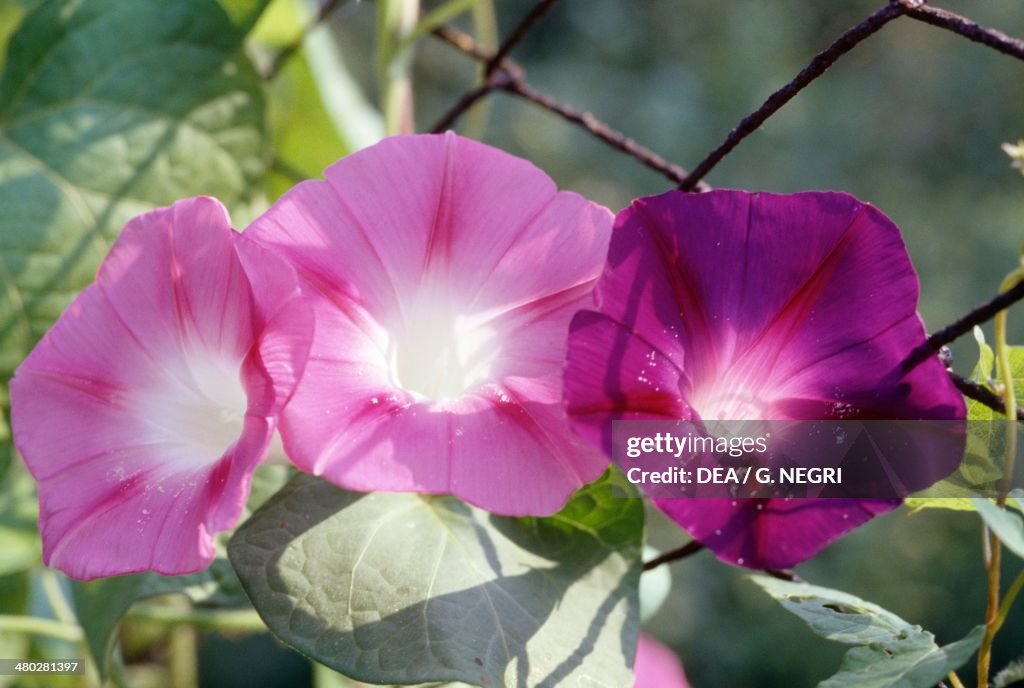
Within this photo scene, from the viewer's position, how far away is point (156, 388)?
0.46 m

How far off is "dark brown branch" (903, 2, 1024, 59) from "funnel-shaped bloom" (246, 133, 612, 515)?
15cm

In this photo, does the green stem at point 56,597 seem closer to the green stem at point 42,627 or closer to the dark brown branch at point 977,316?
the green stem at point 42,627

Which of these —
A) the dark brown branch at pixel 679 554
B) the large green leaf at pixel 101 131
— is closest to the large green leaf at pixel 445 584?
the dark brown branch at pixel 679 554

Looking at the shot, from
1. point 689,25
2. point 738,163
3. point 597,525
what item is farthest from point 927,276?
point 597,525

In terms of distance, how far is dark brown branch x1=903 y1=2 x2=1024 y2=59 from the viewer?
1.22 feet

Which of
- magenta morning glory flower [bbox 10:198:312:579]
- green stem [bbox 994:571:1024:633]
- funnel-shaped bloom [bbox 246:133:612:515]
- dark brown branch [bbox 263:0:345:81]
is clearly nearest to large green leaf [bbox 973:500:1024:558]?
green stem [bbox 994:571:1024:633]

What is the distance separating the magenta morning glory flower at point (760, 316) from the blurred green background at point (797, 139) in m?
1.66

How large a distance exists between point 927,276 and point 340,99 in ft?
5.70

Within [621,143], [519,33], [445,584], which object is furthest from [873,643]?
[519,33]

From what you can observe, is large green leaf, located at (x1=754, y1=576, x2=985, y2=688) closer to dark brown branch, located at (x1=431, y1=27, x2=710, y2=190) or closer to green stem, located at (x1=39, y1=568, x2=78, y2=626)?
dark brown branch, located at (x1=431, y1=27, x2=710, y2=190)

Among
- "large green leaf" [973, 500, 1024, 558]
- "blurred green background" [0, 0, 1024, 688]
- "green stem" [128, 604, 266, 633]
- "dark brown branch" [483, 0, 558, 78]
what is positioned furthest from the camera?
"blurred green background" [0, 0, 1024, 688]

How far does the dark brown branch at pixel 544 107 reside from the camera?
0.53 meters

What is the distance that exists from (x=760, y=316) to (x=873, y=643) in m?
0.14

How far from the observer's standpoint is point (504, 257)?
45cm
